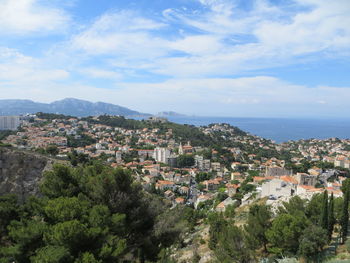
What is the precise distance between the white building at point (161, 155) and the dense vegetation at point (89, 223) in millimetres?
39543

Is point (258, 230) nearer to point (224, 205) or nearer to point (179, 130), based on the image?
point (224, 205)

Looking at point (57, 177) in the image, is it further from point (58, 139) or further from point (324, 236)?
point (58, 139)

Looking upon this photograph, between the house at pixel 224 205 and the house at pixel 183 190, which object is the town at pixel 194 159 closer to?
the house at pixel 224 205

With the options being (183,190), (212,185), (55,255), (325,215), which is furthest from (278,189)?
(55,255)

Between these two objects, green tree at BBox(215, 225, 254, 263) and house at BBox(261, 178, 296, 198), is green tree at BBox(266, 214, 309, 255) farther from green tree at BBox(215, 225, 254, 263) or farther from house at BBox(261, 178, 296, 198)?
house at BBox(261, 178, 296, 198)

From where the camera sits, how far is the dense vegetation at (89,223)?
18.5 feet

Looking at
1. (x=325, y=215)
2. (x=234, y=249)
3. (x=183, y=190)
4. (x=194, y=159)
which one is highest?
(x=325, y=215)

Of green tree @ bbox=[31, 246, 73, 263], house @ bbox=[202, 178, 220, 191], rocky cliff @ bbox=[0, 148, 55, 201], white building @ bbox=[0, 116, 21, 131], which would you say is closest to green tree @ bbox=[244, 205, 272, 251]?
green tree @ bbox=[31, 246, 73, 263]

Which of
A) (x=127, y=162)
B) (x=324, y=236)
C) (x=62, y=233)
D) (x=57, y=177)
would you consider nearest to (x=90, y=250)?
(x=62, y=233)

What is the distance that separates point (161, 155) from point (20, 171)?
99.9ft

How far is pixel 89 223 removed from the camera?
20.3 ft

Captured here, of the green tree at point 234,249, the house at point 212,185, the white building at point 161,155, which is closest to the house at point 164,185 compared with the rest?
the house at point 212,185

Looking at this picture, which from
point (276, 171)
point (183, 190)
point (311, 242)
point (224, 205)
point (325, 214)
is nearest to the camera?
point (311, 242)

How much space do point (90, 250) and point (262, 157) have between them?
51611 mm
